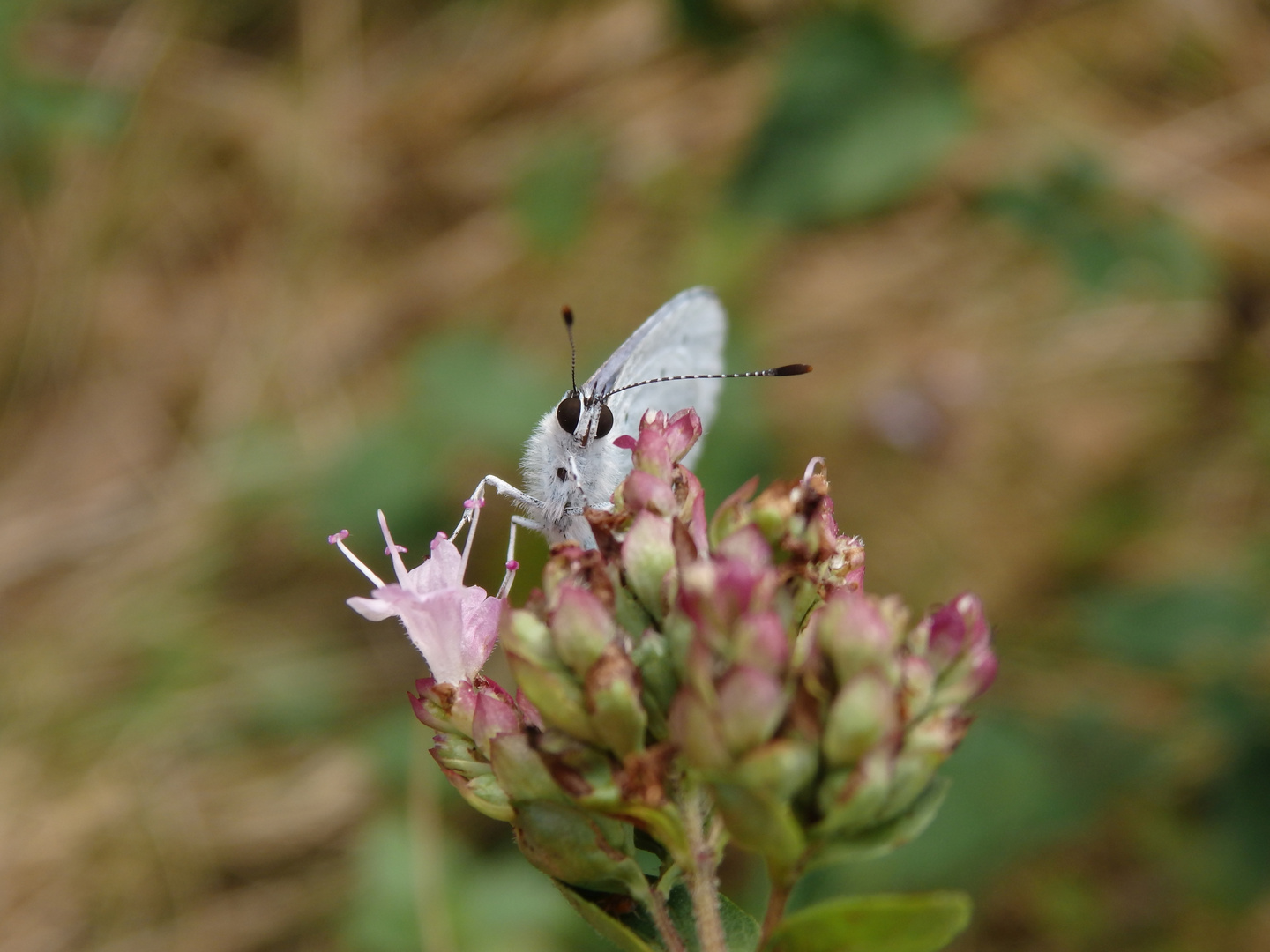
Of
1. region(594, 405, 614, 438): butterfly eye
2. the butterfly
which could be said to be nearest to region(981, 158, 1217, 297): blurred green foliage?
the butterfly

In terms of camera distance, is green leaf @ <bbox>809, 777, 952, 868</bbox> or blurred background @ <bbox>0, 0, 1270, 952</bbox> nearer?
green leaf @ <bbox>809, 777, 952, 868</bbox>

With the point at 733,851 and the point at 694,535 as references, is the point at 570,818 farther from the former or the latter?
the point at 733,851

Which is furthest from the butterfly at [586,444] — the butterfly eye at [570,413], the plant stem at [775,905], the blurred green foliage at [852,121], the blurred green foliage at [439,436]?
the blurred green foliage at [439,436]

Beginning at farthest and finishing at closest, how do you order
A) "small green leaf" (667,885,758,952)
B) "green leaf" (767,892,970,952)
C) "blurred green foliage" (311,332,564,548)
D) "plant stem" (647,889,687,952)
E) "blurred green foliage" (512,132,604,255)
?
"blurred green foliage" (512,132,604,255) < "blurred green foliage" (311,332,564,548) < "small green leaf" (667,885,758,952) < "plant stem" (647,889,687,952) < "green leaf" (767,892,970,952)

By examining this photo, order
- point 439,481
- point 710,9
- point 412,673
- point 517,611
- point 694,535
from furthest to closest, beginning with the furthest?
1. point 412,673
2. point 439,481
3. point 710,9
4. point 694,535
5. point 517,611

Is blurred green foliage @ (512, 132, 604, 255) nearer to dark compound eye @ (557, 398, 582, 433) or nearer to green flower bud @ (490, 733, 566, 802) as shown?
dark compound eye @ (557, 398, 582, 433)

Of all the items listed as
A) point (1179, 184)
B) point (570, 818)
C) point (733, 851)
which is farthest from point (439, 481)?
point (1179, 184)

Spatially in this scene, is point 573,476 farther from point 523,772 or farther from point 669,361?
point 523,772
